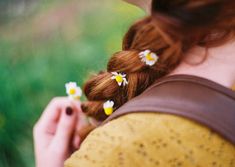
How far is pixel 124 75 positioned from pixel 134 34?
0.20 ft

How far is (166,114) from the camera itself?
0.60 m

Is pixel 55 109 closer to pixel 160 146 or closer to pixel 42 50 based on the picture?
pixel 160 146

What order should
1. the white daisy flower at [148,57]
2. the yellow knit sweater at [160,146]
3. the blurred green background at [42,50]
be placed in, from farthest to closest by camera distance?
the blurred green background at [42,50]
the white daisy flower at [148,57]
the yellow knit sweater at [160,146]

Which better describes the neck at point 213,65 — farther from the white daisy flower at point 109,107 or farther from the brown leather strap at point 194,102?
the white daisy flower at point 109,107

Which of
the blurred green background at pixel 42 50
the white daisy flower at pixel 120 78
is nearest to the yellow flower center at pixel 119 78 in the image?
the white daisy flower at pixel 120 78

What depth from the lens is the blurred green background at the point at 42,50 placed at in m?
1.08

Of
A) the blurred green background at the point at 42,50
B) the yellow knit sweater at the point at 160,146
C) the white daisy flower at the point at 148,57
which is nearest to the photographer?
the yellow knit sweater at the point at 160,146

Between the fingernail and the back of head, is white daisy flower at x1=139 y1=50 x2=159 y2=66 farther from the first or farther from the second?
the fingernail

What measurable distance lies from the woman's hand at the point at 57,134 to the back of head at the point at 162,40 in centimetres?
3

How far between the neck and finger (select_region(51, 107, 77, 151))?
0.58ft

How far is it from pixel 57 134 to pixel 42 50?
0.37 metres

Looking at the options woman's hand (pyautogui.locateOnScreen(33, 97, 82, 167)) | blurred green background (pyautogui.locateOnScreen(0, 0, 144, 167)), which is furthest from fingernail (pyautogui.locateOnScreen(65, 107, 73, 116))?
blurred green background (pyautogui.locateOnScreen(0, 0, 144, 167))

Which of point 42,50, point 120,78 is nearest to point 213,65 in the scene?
point 120,78

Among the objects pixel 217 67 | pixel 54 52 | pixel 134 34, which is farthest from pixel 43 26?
pixel 217 67
